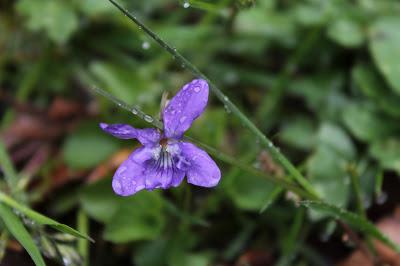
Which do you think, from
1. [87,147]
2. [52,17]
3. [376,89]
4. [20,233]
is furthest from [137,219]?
[376,89]

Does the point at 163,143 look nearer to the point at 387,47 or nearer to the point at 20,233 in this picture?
the point at 20,233

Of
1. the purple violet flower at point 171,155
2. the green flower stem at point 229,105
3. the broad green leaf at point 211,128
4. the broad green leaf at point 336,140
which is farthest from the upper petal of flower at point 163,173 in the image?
the broad green leaf at point 336,140

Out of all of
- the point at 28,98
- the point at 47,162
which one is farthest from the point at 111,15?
the point at 47,162

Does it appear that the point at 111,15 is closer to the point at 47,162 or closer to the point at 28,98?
the point at 28,98

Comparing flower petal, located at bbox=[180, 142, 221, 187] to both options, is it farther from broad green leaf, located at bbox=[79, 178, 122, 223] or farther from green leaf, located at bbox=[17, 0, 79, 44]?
green leaf, located at bbox=[17, 0, 79, 44]

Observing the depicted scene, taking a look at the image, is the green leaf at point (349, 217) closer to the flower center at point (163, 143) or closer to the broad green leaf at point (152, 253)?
the flower center at point (163, 143)
